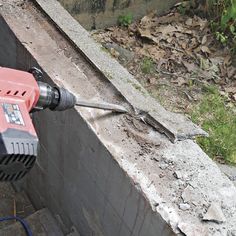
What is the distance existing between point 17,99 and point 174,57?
7.19ft

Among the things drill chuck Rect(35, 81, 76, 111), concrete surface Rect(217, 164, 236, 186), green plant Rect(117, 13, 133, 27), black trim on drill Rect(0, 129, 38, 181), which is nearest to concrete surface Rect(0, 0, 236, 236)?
drill chuck Rect(35, 81, 76, 111)

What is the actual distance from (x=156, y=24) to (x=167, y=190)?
2.40 meters

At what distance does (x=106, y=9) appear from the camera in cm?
389

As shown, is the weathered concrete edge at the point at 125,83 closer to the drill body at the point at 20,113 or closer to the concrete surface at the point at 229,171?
the drill body at the point at 20,113

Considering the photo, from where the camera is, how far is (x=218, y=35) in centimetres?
383

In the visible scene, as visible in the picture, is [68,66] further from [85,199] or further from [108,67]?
[85,199]

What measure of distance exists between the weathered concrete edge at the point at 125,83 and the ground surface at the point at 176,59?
97 centimetres

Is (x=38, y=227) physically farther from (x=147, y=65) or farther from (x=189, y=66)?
(x=189, y=66)

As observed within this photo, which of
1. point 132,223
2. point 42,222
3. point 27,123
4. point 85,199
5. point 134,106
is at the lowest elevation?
point 42,222

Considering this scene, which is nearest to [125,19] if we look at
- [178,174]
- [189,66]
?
[189,66]

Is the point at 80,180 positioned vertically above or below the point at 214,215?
below

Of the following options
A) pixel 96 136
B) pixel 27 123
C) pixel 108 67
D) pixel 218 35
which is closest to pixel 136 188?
pixel 96 136

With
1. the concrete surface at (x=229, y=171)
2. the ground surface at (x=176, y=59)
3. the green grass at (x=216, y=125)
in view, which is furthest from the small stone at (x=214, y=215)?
the ground surface at (x=176, y=59)

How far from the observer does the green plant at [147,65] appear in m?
3.66
